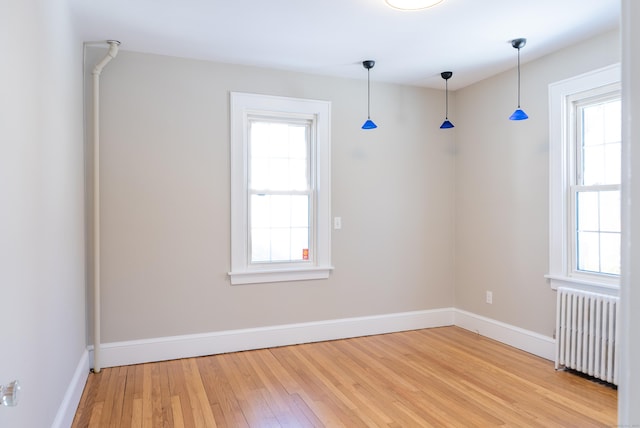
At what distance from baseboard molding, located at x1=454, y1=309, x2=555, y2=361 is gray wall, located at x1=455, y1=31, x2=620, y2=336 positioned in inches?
2.2

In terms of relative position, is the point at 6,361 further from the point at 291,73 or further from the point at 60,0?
the point at 291,73

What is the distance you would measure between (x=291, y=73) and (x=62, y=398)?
3030 mm

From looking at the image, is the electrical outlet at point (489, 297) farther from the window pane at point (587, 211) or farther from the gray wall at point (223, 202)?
the window pane at point (587, 211)

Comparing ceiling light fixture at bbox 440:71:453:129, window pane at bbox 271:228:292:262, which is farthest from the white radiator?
window pane at bbox 271:228:292:262

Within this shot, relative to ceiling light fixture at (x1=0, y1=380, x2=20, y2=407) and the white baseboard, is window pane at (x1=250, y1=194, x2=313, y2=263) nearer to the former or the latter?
the white baseboard

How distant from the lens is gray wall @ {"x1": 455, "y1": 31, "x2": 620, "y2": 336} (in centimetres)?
354

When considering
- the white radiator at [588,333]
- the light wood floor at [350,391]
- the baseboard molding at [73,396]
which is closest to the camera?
the baseboard molding at [73,396]

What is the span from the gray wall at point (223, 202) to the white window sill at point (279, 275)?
0.19ft

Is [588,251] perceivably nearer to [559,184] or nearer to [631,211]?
[559,184]

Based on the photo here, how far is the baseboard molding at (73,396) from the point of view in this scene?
2.21 meters

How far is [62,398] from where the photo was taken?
229 cm

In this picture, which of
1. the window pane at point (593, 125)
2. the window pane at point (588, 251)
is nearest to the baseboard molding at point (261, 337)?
the window pane at point (588, 251)

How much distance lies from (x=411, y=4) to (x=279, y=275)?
242 centimetres

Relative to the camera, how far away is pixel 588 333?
10.2ft
